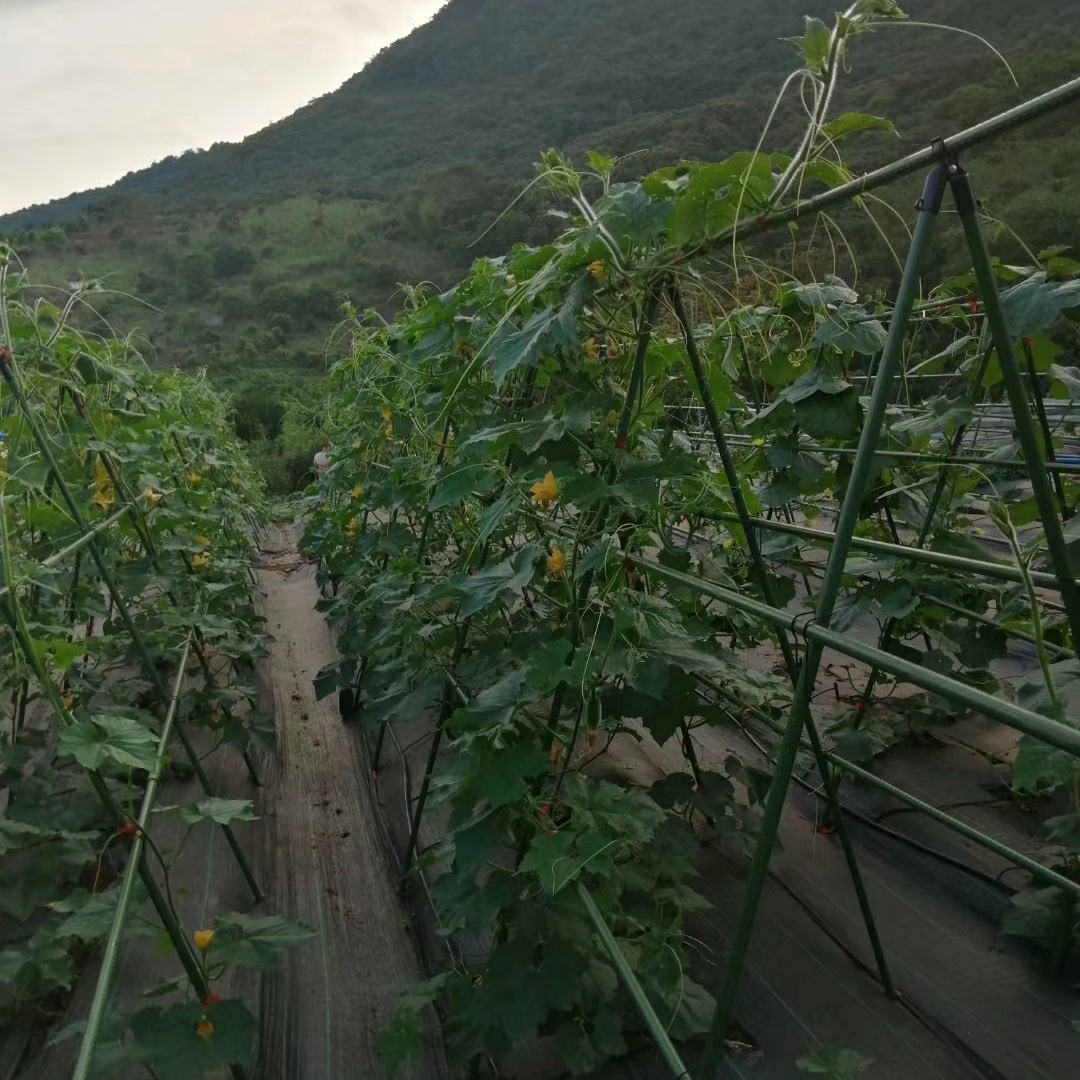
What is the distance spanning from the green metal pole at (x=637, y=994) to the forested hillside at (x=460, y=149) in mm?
12979

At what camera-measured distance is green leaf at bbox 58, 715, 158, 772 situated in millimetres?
1311

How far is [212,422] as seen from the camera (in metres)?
8.19

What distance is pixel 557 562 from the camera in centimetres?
154

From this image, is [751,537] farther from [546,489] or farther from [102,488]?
[102,488]

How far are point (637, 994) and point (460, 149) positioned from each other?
49944mm

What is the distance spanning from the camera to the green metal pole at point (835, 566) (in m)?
1.01

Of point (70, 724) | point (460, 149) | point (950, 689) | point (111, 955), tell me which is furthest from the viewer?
point (460, 149)

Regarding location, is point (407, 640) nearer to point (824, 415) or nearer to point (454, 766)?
point (454, 766)

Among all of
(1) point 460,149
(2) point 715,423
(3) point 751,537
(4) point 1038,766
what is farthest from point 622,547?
(1) point 460,149

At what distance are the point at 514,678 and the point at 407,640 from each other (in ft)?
2.08

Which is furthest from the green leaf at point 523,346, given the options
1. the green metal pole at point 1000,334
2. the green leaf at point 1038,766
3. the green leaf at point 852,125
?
the green leaf at point 1038,766

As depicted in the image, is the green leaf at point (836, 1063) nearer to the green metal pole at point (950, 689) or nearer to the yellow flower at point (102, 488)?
the green metal pole at point (950, 689)

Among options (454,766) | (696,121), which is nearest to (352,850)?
(454,766)

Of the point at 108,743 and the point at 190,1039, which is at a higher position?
the point at 108,743
